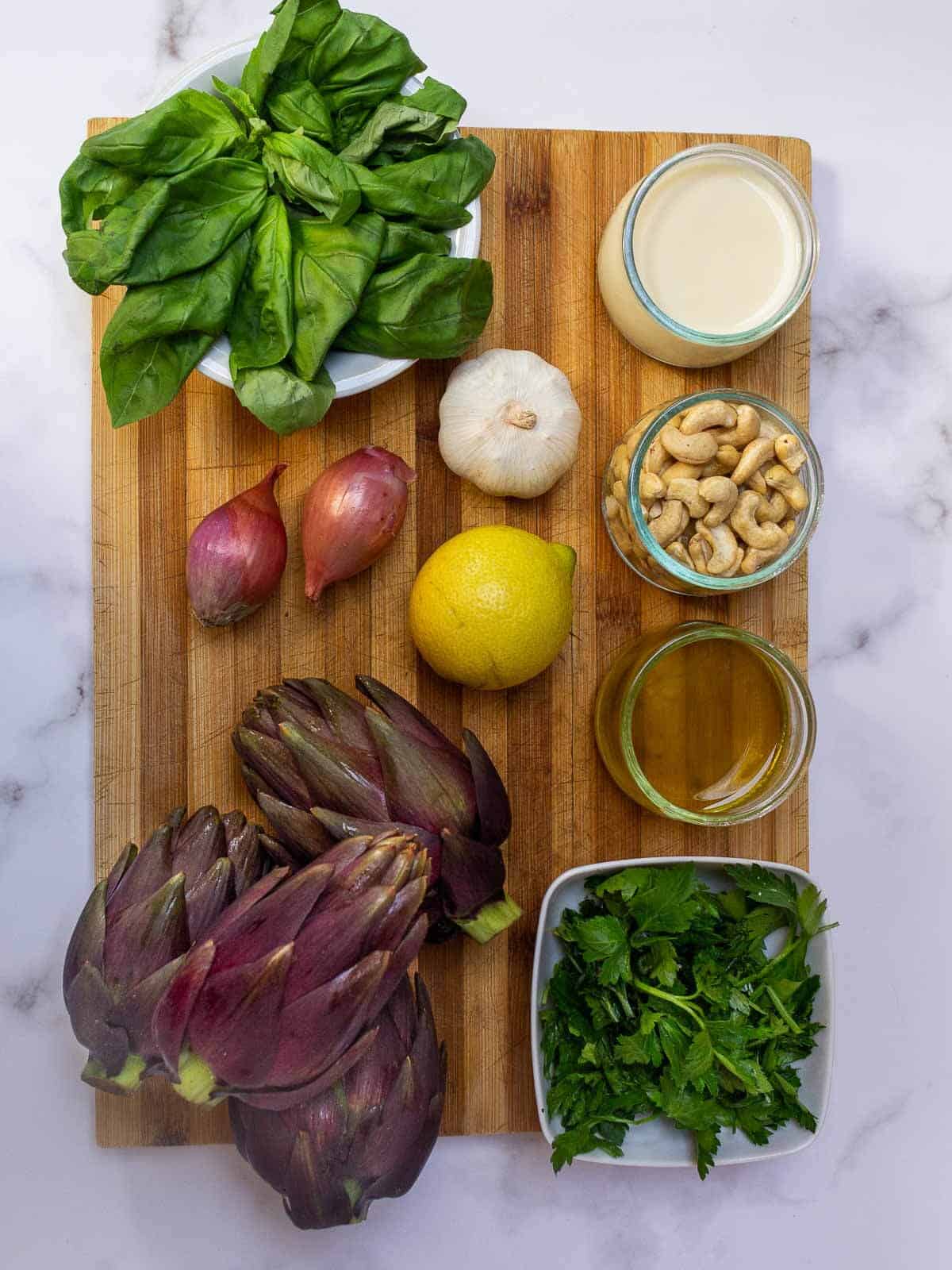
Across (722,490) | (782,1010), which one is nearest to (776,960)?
(782,1010)

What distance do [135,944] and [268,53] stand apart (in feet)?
2.09

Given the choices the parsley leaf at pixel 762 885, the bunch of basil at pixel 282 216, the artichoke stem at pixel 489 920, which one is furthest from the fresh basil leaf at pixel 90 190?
the parsley leaf at pixel 762 885

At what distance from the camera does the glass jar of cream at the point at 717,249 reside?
0.90 metres

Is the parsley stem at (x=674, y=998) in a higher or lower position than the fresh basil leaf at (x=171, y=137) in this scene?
lower

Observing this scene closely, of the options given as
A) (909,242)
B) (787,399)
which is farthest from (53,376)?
(909,242)

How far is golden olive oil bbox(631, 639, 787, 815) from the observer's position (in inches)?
35.9

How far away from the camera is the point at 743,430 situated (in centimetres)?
89

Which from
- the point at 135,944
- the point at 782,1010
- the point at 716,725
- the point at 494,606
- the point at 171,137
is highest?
the point at 171,137

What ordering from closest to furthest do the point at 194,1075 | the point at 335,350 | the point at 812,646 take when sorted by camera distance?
the point at 194,1075 → the point at 335,350 → the point at 812,646

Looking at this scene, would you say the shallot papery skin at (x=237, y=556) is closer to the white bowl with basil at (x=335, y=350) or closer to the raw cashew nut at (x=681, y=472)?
the white bowl with basil at (x=335, y=350)

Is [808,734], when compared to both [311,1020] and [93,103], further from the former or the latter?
[93,103]

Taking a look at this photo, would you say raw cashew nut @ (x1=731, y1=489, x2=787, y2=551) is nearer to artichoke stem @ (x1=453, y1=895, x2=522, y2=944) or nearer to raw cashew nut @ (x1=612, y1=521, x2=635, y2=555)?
raw cashew nut @ (x1=612, y1=521, x2=635, y2=555)

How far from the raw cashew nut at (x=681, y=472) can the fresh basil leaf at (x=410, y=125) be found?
0.31m

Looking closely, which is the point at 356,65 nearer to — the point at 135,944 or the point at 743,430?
the point at 743,430
